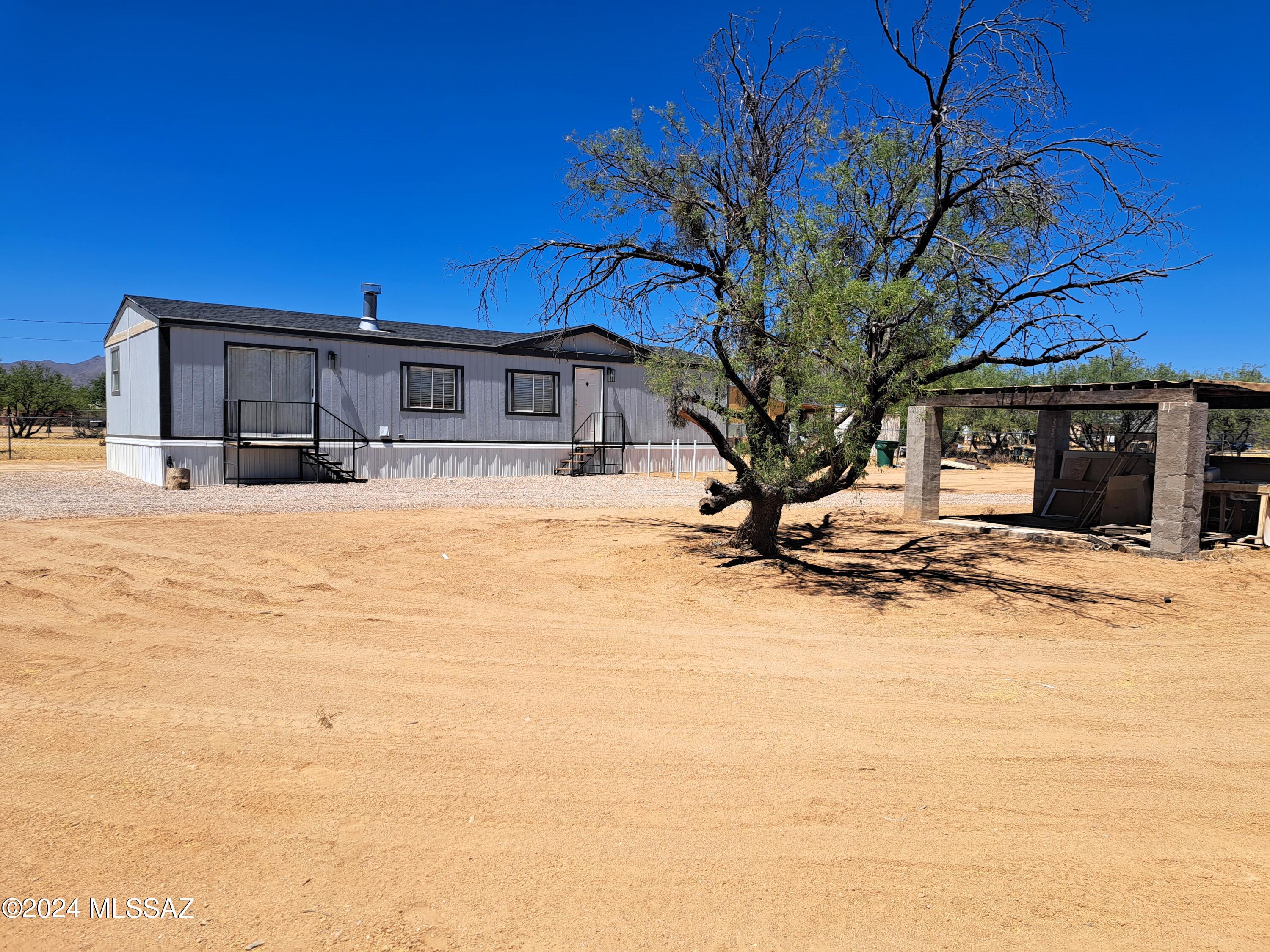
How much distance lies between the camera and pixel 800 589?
771cm

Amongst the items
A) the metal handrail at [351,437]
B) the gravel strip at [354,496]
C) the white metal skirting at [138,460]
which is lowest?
the gravel strip at [354,496]

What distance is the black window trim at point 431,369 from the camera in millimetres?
19469

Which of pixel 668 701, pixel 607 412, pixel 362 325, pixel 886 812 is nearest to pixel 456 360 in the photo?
pixel 362 325

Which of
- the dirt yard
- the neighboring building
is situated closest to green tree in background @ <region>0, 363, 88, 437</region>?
the neighboring building

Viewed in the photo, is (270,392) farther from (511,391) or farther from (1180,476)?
(1180,476)

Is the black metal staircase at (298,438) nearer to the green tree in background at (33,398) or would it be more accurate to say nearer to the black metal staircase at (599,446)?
the black metal staircase at (599,446)

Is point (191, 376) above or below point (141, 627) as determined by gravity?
above

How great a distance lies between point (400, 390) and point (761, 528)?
12.9 meters

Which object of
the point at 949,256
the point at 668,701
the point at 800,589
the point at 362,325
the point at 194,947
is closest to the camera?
the point at 194,947

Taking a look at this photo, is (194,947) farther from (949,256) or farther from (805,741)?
(949,256)

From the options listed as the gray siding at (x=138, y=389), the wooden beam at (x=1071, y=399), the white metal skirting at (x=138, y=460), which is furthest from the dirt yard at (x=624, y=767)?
the gray siding at (x=138, y=389)

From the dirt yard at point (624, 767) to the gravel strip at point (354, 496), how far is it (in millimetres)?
5937

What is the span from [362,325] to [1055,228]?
54.0 ft

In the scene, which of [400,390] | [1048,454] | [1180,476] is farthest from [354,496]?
[1180,476]
